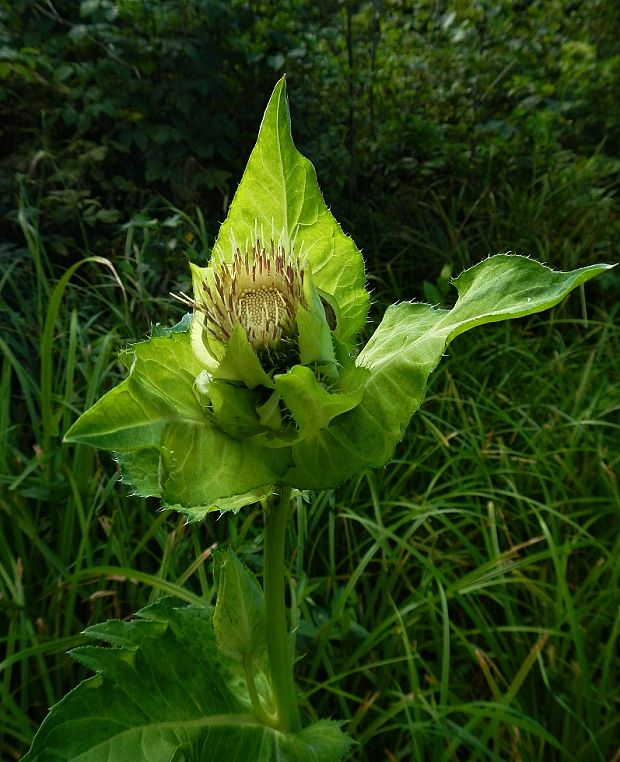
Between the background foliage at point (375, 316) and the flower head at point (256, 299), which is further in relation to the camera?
the background foliage at point (375, 316)

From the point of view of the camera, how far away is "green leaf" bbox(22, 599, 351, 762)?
0.56 meters

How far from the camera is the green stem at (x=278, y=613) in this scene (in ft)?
1.83

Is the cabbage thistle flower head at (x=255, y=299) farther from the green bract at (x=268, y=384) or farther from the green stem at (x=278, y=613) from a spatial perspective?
the green stem at (x=278, y=613)

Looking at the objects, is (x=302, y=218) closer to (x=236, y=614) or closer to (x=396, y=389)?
(x=396, y=389)

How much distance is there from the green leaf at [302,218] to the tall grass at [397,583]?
22.3 inches

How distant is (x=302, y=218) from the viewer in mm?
568

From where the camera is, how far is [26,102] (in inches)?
110

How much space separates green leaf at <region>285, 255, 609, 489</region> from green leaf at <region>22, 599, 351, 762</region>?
0.25 metres

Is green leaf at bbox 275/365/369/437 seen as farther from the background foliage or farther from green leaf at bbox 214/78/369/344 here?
the background foliage

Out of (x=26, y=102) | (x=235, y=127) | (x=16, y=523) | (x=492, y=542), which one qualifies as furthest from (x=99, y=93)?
(x=492, y=542)

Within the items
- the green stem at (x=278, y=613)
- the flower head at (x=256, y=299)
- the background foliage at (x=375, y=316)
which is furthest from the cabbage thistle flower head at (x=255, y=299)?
the background foliage at (x=375, y=316)

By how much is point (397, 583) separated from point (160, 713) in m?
1.00

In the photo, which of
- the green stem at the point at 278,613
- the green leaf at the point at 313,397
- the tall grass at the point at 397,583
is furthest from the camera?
the tall grass at the point at 397,583

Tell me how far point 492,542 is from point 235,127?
2158mm
